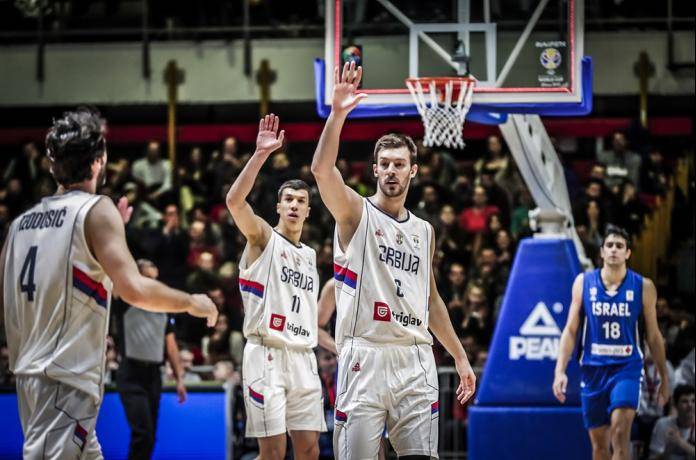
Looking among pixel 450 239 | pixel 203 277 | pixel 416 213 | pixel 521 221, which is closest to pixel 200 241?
pixel 203 277

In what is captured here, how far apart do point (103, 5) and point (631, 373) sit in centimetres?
1498

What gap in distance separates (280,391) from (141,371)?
281 cm

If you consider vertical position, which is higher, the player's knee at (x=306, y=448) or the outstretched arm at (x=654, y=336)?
the outstretched arm at (x=654, y=336)

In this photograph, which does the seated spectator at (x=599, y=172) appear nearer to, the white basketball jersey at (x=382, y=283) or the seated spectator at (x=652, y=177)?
the seated spectator at (x=652, y=177)

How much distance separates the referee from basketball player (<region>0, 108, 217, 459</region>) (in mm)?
5223

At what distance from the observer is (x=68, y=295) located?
5.17m

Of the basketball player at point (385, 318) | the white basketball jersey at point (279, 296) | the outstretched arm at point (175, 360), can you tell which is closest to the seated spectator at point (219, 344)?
the outstretched arm at point (175, 360)

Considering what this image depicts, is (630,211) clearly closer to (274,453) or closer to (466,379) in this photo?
(274,453)

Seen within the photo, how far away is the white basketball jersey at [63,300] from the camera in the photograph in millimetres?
5125

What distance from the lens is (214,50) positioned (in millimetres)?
19562

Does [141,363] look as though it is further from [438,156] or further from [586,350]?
[438,156]

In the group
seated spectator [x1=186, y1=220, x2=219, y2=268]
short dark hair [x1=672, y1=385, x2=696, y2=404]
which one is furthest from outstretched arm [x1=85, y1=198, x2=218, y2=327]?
seated spectator [x1=186, y1=220, x2=219, y2=268]

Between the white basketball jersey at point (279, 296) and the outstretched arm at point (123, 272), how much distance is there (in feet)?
10.3

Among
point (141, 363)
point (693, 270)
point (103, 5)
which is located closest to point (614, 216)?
point (693, 270)
